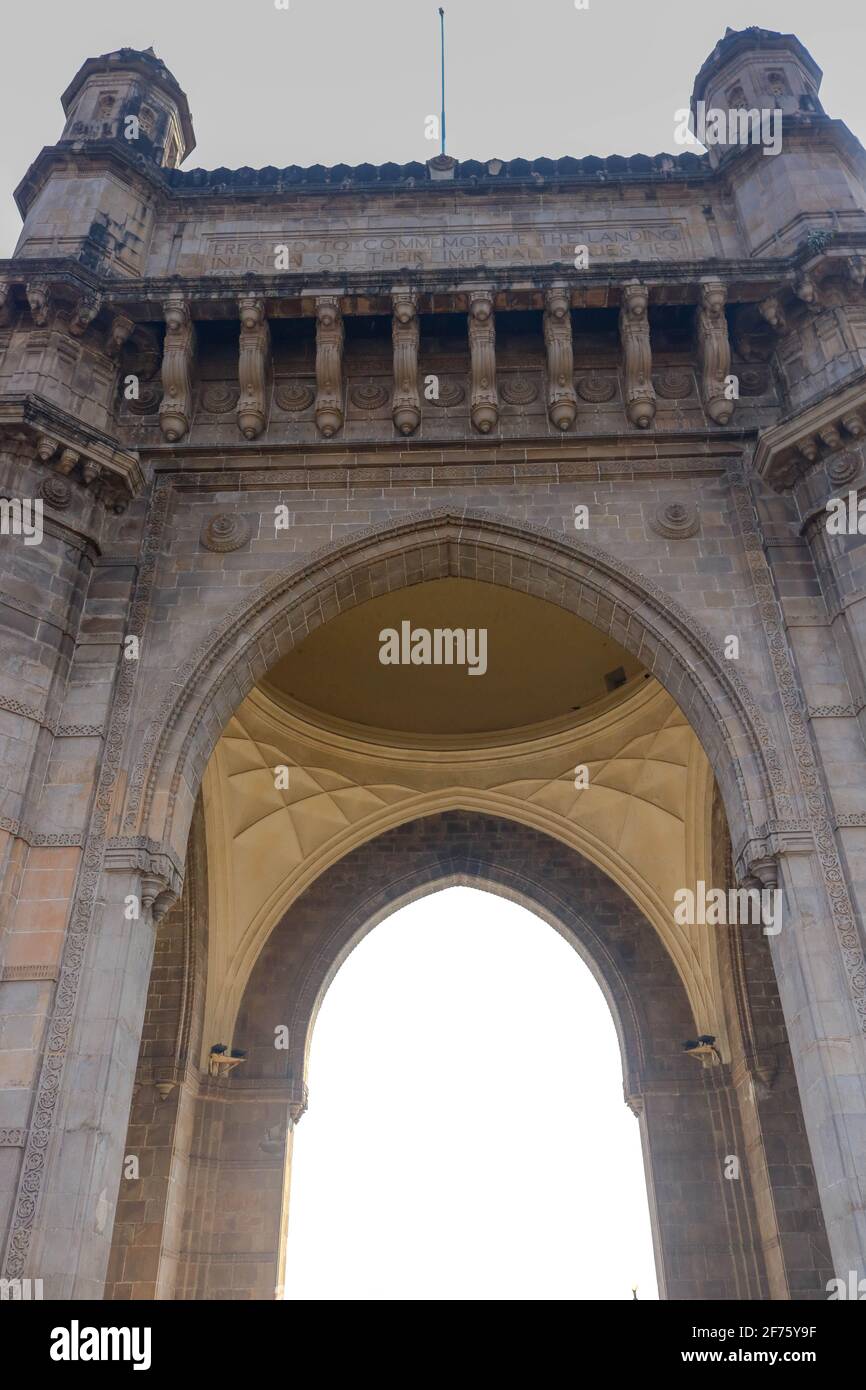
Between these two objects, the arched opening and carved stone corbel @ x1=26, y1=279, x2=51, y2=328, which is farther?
the arched opening

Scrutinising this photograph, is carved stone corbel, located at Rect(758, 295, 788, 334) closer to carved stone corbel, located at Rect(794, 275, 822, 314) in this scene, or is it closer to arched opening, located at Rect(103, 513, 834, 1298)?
carved stone corbel, located at Rect(794, 275, 822, 314)

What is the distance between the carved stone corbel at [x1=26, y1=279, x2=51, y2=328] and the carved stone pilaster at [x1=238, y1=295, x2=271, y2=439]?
177 centimetres

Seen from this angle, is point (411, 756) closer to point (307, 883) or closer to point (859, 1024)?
point (307, 883)

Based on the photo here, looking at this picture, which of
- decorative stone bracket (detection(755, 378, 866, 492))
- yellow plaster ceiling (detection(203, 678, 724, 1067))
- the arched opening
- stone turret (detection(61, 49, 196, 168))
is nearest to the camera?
decorative stone bracket (detection(755, 378, 866, 492))

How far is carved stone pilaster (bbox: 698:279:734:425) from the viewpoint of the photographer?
9.47 m

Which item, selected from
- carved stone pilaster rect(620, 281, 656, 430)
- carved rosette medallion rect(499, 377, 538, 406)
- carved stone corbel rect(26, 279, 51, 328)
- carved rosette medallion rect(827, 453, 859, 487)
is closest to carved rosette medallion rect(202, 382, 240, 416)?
carved stone corbel rect(26, 279, 51, 328)

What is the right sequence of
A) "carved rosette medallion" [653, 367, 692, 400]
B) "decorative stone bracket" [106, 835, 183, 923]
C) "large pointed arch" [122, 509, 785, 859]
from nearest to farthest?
"decorative stone bracket" [106, 835, 183, 923] → "large pointed arch" [122, 509, 785, 859] → "carved rosette medallion" [653, 367, 692, 400]

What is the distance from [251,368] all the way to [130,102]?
4.69 m

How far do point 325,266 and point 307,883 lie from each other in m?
8.43

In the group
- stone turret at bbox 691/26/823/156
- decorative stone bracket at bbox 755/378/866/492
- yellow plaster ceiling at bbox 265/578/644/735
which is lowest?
decorative stone bracket at bbox 755/378/866/492

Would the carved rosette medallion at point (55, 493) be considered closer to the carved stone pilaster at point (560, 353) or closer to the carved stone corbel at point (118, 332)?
the carved stone corbel at point (118, 332)

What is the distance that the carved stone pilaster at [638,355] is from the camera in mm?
9570

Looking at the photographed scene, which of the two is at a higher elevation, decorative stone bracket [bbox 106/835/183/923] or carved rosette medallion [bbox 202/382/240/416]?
carved rosette medallion [bbox 202/382/240/416]
